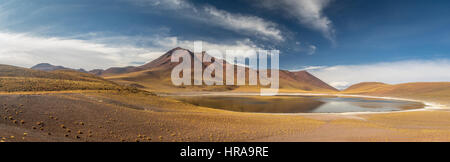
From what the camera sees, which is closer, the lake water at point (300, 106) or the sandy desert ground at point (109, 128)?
the sandy desert ground at point (109, 128)

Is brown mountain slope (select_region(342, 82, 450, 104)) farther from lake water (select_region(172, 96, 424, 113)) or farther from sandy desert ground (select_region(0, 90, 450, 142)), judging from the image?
sandy desert ground (select_region(0, 90, 450, 142))

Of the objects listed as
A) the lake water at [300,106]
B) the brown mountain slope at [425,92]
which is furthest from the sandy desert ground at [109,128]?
the brown mountain slope at [425,92]

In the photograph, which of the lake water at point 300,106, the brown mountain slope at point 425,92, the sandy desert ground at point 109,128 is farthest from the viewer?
the brown mountain slope at point 425,92

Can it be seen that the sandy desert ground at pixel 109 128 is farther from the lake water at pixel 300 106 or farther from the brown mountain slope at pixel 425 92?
the brown mountain slope at pixel 425 92

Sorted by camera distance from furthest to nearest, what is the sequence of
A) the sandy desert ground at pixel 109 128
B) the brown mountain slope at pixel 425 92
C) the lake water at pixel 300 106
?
the brown mountain slope at pixel 425 92, the lake water at pixel 300 106, the sandy desert ground at pixel 109 128

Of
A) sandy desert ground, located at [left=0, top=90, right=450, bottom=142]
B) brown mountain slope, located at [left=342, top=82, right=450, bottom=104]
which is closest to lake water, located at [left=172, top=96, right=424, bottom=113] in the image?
sandy desert ground, located at [left=0, top=90, right=450, bottom=142]

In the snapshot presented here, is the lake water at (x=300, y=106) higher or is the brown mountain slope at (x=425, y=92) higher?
the brown mountain slope at (x=425, y=92)

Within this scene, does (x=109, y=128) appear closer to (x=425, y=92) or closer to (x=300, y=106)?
(x=300, y=106)

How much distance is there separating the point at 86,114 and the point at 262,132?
10.6 m

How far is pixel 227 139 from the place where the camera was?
408 inches

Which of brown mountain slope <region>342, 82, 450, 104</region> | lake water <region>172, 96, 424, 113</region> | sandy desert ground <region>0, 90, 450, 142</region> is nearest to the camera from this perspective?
sandy desert ground <region>0, 90, 450, 142</region>
